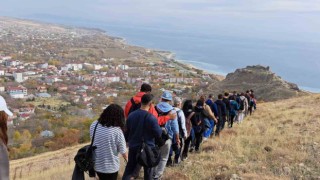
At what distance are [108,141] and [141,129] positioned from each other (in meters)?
0.61

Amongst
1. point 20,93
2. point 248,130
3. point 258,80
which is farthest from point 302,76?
point 248,130

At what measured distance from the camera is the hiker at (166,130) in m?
5.53

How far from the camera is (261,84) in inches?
1829

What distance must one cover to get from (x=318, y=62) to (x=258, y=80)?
9747 cm

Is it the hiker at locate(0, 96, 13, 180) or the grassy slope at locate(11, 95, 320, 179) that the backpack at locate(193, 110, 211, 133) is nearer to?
the grassy slope at locate(11, 95, 320, 179)

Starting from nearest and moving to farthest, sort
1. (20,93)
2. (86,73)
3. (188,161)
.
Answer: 1. (188,161)
2. (20,93)
3. (86,73)

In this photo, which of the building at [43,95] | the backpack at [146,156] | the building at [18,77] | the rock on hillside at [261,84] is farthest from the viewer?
the building at [18,77]

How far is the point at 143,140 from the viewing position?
15.1 ft

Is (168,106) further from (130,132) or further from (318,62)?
(318,62)

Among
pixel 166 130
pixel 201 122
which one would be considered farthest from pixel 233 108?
pixel 166 130

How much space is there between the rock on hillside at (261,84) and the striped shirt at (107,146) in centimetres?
3527

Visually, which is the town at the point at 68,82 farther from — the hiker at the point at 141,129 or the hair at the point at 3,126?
the hair at the point at 3,126

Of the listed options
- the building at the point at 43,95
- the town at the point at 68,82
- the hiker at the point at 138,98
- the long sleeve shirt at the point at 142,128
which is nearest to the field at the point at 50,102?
the town at the point at 68,82

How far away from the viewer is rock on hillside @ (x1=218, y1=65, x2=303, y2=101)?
39188 millimetres
